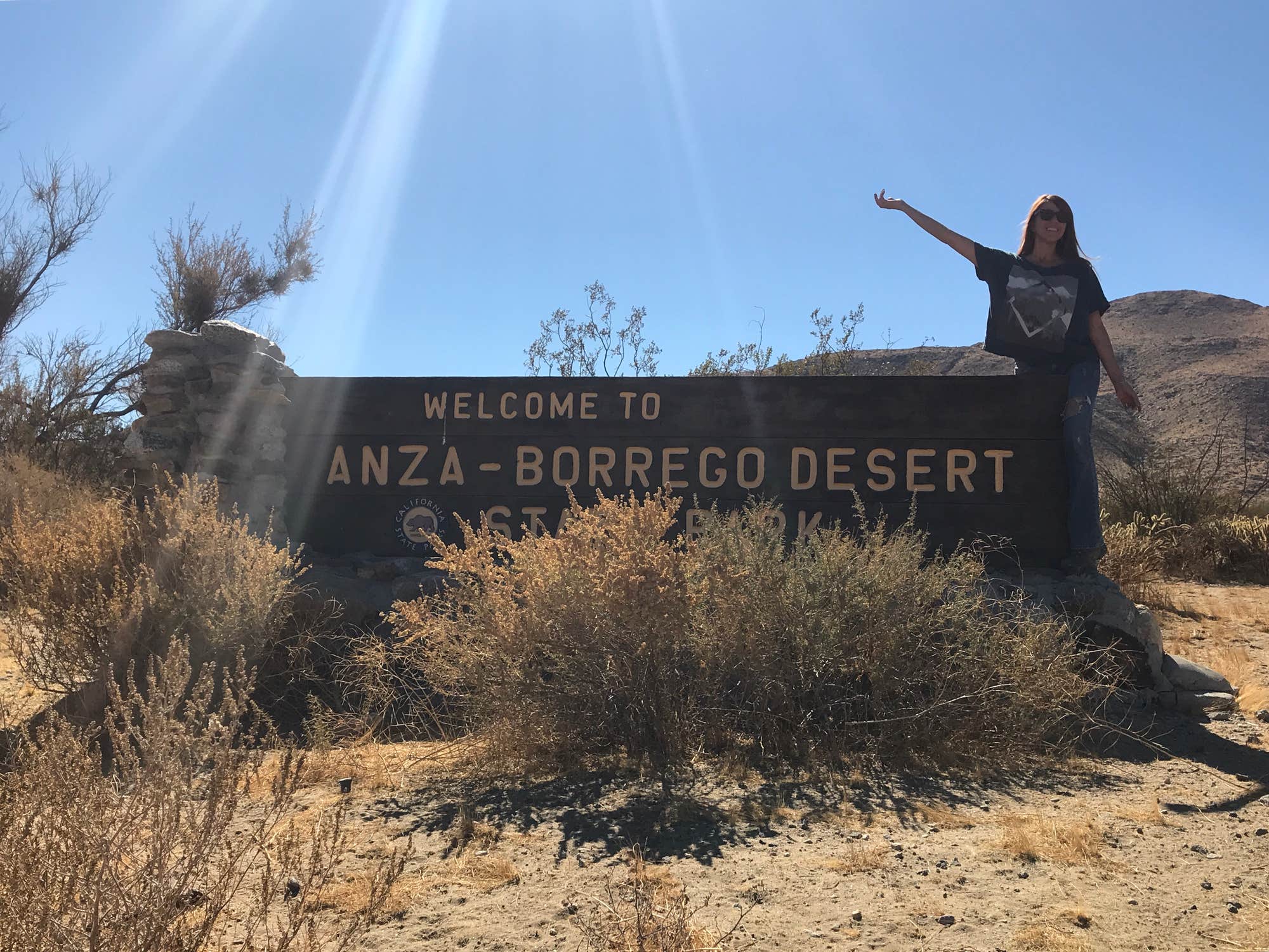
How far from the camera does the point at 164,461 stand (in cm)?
723

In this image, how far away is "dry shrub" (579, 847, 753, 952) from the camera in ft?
7.92

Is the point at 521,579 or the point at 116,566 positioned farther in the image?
the point at 116,566

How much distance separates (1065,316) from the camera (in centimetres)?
677

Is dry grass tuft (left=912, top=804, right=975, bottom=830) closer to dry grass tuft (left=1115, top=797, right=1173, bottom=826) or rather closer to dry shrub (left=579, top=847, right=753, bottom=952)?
dry grass tuft (left=1115, top=797, right=1173, bottom=826)

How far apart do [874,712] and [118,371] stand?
14357 millimetres

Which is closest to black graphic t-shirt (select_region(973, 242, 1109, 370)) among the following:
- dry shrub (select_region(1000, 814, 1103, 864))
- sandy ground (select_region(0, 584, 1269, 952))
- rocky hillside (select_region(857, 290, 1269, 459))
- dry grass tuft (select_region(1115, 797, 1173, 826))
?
sandy ground (select_region(0, 584, 1269, 952))

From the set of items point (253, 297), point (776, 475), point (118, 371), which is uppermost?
point (253, 297)

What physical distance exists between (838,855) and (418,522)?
15.3 ft

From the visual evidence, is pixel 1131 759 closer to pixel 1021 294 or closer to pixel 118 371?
pixel 1021 294

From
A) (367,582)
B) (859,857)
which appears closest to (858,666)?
(859,857)

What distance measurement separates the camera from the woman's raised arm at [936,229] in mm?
6777

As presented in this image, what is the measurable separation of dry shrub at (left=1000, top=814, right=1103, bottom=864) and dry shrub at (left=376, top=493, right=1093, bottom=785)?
0.92 metres

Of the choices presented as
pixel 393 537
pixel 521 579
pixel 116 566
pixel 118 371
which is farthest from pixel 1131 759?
pixel 118 371

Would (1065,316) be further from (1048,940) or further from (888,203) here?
(1048,940)
